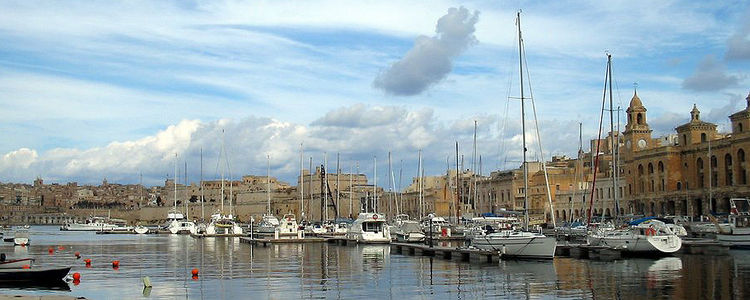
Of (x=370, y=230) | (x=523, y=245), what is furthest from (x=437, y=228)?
(x=523, y=245)

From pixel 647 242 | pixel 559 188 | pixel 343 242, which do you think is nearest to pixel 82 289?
pixel 647 242

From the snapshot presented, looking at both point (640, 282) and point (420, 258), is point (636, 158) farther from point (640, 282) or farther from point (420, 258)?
point (640, 282)

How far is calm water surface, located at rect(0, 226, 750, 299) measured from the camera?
26328mm

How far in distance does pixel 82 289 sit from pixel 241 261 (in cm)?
1523

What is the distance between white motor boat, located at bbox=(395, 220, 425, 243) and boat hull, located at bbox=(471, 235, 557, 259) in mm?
20787

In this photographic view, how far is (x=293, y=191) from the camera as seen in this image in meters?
181

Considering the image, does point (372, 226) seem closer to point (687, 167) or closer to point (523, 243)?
point (523, 243)

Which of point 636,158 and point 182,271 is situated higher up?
point 636,158

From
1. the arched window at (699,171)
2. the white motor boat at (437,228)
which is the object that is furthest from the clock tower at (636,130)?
the white motor boat at (437,228)

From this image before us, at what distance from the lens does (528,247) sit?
39.3 metres

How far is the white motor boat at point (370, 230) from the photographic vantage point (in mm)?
61344

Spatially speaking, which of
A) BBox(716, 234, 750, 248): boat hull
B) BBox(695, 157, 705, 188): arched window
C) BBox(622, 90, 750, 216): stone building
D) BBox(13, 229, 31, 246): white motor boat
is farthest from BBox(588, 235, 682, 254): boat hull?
BBox(13, 229, 31, 246): white motor boat

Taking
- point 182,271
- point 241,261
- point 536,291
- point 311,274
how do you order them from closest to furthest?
point 536,291 < point 311,274 < point 182,271 < point 241,261

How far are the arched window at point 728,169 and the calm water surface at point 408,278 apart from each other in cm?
3941
